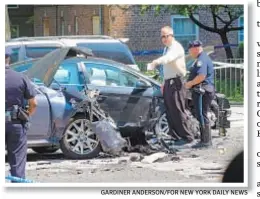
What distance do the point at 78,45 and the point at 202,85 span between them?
1426 millimetres

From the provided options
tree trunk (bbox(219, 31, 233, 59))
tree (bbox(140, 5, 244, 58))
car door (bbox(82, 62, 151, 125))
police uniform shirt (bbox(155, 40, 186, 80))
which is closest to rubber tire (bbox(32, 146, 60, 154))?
car door (bbox(82, 62, 151, 125))

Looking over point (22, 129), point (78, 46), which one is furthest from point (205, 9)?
point (22, 129)

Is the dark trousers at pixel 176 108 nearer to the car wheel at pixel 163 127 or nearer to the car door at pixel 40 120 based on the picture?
the car wheel at pixel 163 127

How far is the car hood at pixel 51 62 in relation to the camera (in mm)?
9086

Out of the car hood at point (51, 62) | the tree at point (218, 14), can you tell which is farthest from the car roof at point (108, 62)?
the tree at point (218, 14)

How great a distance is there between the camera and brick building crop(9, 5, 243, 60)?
27.4 feet

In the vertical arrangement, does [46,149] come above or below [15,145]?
below

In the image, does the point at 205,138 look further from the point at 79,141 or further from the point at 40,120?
the point at 40,120

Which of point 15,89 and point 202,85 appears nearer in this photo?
point 15,89

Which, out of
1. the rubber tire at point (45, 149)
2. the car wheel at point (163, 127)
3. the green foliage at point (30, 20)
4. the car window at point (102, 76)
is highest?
the green foliage at point (30, 20)

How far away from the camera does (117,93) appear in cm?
930

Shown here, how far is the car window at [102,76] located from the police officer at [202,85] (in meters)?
0.83

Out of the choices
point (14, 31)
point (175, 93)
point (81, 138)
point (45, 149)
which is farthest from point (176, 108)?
point (14, 31)

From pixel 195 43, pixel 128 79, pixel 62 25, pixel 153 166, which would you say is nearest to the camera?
pixel 153 166
